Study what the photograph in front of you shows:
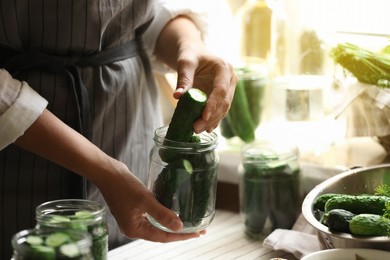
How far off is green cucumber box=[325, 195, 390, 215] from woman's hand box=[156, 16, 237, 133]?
24 cm

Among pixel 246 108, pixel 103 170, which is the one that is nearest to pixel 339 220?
pixel 103 170

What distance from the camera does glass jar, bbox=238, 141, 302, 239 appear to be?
152 centimetres

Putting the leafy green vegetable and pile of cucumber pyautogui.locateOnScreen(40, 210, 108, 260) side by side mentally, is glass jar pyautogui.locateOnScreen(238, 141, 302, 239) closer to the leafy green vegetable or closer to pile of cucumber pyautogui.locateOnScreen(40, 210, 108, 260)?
the leafy green vegetable

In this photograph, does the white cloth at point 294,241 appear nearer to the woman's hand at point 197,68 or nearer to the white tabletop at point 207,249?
the white tabletop at point 207,249

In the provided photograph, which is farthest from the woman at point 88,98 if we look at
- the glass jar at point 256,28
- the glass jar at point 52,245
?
the glass jar at point 256,28

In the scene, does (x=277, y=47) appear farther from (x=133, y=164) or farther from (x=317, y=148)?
(x=133, y=164)

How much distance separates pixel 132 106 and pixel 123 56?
11cm

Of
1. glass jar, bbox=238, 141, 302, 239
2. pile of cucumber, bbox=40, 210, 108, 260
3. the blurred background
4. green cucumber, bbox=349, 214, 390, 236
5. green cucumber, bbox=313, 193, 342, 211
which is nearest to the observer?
pile of cucumber, bbox=40, 210, 108, 260

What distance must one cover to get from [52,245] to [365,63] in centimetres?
83

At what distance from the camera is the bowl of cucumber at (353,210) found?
1.11 meters

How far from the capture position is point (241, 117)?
5.56ft

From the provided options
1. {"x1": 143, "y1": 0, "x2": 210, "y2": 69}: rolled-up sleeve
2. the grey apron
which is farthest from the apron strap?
{"x1": 143, "y1": 0, "x2": 210, "y2": 69}: rolled-up sleeve

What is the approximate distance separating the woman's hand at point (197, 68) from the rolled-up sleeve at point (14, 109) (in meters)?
0.23

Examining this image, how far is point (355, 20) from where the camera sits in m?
1.74
